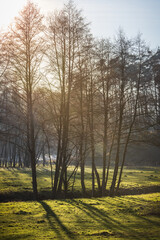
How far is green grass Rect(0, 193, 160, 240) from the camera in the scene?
8.28m

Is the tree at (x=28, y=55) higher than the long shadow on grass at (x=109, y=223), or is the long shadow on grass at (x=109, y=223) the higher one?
the tree at (x=28, y=55)

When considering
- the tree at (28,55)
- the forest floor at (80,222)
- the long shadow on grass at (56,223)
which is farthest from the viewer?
the tree at (28,55)

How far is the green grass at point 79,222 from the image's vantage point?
828 centimetres

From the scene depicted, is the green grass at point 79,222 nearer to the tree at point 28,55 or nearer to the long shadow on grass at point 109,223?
the long shadow on grass at point 109,223

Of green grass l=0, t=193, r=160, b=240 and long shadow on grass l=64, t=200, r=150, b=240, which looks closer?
green grass l=0, t=193, r=160, b=240

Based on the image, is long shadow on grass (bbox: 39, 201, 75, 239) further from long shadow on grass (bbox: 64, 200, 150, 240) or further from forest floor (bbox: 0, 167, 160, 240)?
long shadow on grass (bbox: 64, 200, 150, 240)

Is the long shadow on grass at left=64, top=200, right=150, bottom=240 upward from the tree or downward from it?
downward

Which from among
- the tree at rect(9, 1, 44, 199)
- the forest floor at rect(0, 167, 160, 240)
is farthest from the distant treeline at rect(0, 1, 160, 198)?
the forest floor at rect(0, 167, 160, 240)

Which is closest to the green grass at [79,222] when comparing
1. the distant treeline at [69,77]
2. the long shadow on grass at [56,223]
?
the long shadow on grass at [56,223]

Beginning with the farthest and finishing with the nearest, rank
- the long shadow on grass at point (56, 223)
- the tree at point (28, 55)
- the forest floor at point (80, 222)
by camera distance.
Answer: the tree at point (28, 55)
the long shadow on grass at point (56, 223)
the forest floor at point (80, 222)

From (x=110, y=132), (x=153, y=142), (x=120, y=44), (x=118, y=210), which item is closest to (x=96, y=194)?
(x=110, y=132)

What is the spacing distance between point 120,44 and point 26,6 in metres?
7.84

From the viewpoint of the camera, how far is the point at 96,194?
72.5 feet

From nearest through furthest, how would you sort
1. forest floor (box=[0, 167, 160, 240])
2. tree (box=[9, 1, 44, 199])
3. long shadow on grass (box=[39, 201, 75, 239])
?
forest floor (box=[0, 167, 160, 240])
long shadow on grass (box=[39, 201, 75, 239])
tree (box=[9, 1, 44, 199])
